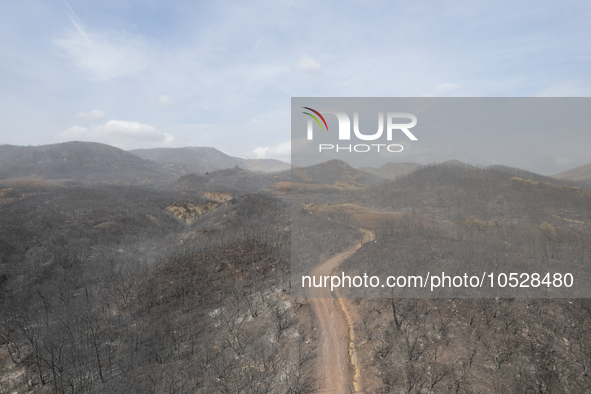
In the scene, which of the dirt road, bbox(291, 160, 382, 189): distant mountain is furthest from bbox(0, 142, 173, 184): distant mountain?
the dirt road

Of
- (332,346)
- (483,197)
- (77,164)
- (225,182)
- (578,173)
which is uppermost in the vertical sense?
(77,164)

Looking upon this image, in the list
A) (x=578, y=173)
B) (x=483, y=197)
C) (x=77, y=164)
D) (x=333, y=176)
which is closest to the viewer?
(x=483, y=197)

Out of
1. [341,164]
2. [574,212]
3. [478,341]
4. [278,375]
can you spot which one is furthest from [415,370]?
[341,164]

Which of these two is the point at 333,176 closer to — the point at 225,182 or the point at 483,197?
the point at 225,182

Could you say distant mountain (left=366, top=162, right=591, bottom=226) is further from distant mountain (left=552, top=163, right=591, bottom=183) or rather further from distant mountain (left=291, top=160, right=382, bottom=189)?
distant mountain (left=552, top=163, right=591, bottom=183)

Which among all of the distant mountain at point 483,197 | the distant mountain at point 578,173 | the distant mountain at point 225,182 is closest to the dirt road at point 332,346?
the distant mountain at point 483,197

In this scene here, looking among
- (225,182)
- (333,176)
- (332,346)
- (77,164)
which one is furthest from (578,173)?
(77,164)
